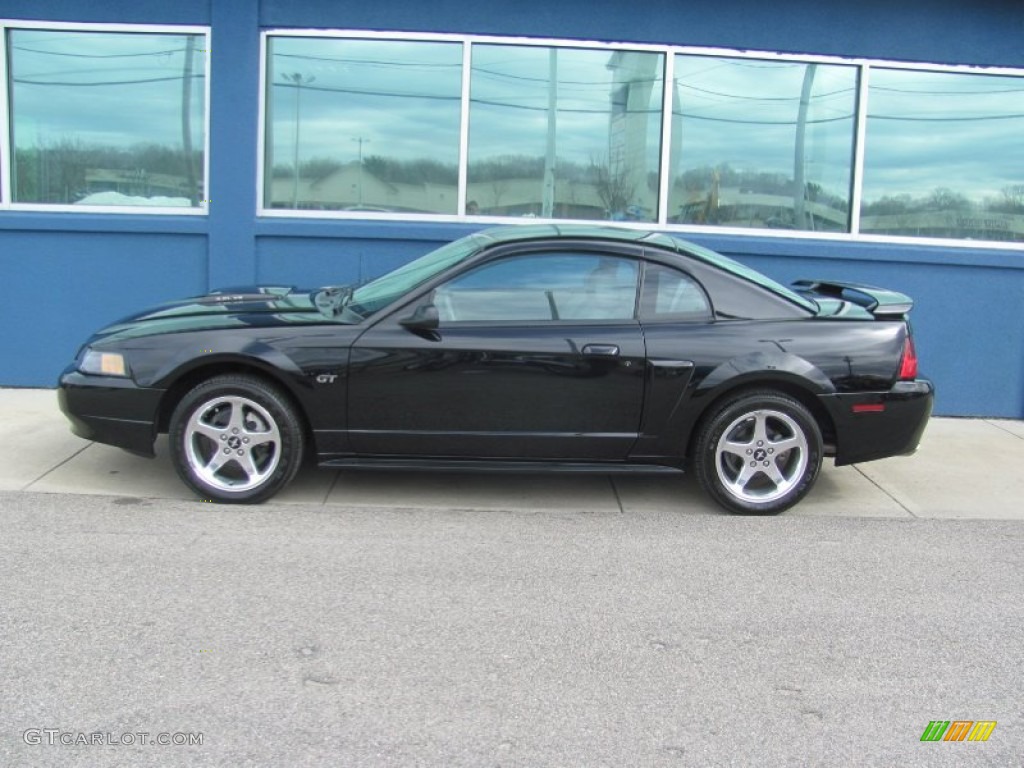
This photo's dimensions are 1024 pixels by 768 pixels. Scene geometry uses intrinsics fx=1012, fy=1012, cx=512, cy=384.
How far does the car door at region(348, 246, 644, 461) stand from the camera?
18.1 ft

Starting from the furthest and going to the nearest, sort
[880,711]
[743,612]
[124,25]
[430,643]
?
[124,25]
[743,612]
[430,643]
[880,711]

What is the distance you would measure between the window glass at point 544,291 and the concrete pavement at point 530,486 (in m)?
1.13

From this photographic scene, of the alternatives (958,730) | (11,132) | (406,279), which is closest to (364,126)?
(11,132)

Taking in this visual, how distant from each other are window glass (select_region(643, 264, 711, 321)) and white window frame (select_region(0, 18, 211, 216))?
4396 mm

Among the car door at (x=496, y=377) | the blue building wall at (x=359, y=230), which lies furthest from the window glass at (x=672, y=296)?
the blue building wall at (x=359, y=230)

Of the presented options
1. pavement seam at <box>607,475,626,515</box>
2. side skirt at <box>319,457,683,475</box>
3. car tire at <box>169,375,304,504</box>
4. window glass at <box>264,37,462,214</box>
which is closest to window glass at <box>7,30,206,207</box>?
window glass at <box>264,37,462,214</box>

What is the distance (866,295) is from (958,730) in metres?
3.35

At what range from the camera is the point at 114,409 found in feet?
18.4

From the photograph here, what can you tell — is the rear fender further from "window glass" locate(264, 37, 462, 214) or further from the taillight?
"window glass" locate(264, 37, 462, 214)

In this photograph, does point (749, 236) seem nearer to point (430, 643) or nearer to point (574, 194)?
point (574, 194)

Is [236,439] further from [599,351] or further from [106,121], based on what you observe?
[106,121]

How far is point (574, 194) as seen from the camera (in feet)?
28.9

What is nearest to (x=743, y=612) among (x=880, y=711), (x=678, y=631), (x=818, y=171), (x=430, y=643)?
(x=678, y=631)

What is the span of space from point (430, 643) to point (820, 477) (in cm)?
364
